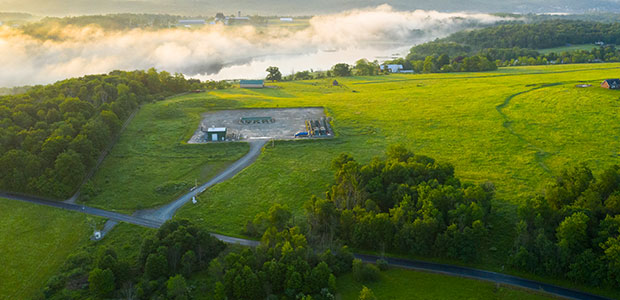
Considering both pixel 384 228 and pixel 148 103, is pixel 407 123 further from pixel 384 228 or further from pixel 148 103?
pixel 148 103

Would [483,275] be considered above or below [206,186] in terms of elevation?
below

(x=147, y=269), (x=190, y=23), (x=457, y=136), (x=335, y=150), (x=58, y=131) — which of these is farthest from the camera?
(x=190, y=23)

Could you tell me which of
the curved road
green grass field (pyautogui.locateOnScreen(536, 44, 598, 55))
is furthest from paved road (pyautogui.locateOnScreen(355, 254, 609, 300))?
green grass field (pyautogui.locateOnScreen(536, 44, 598, 55))

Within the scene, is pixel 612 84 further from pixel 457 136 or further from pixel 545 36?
pixel 545 36

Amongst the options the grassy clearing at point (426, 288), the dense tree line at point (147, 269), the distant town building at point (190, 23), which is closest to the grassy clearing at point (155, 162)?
the dense tree line at point (147, 269)

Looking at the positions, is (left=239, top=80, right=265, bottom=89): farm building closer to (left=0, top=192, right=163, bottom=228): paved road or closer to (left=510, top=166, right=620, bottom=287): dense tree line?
(left=0, top=192, right=163, bottom=228): paved road

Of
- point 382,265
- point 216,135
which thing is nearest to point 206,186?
point 216,135

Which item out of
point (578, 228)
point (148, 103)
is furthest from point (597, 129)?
point (148, 103)
